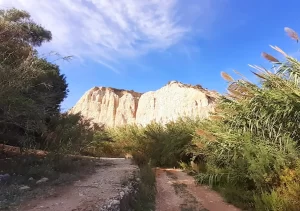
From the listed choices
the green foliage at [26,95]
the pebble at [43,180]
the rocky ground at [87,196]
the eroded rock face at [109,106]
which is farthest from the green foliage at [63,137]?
the eroded rock face at [109,106]

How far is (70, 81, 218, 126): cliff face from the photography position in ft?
100

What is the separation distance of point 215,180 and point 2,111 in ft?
18.7

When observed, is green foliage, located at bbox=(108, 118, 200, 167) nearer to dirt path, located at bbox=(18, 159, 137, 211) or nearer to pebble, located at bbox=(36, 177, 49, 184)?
dirt path, located at bbox=(18, 159, 137, 211)

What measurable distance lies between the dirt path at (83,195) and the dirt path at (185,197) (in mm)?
1141

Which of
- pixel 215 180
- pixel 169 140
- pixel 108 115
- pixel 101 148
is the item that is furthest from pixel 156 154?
pixel 108 115

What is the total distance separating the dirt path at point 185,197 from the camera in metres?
6.90

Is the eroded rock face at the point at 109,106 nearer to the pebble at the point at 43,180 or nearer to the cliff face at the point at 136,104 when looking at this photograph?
the cliff face at the point at 136,104

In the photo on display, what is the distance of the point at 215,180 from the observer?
858cm

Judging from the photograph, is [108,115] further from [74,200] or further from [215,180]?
[74,200]

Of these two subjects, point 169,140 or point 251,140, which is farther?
point 169,140

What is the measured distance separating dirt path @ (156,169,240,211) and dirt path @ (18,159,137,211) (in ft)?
3.74

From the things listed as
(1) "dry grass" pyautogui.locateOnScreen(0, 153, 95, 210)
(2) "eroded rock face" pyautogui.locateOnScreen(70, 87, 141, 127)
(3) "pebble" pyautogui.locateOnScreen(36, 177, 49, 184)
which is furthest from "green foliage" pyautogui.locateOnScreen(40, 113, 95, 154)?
(2) "eroded rock face" pyautogui.locateOnScreen(70, 87, 141, 127)

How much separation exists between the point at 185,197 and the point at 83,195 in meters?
2.88

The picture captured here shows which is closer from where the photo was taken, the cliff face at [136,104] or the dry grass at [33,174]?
the dry grass at [33,174]
